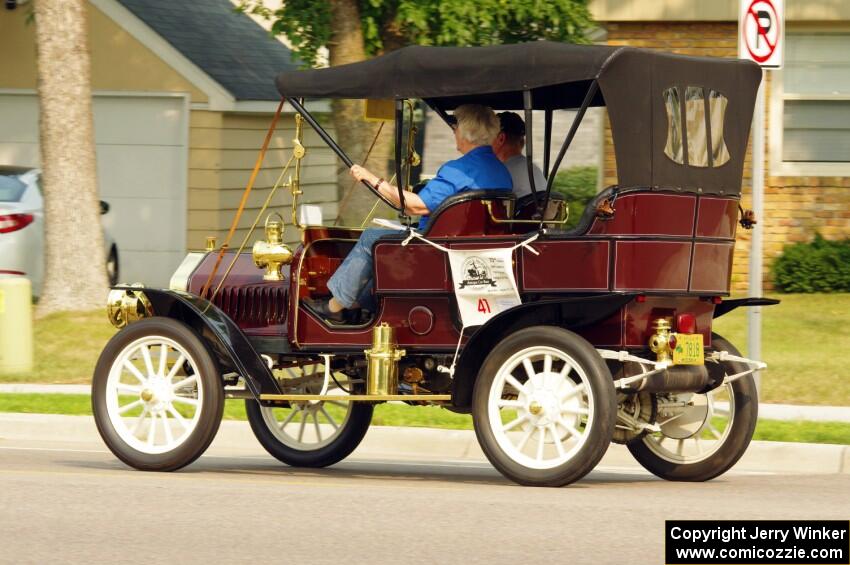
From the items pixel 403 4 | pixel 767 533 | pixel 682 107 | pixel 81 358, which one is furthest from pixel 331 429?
pixel 403 4

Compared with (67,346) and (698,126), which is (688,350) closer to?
(698,126)

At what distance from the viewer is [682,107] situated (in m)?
8.71

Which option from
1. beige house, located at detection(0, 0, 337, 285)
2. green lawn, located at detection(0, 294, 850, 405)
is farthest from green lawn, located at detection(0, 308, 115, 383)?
beige house, located at detection(0, 0, 337, 285)

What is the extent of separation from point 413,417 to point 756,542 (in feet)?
17.0

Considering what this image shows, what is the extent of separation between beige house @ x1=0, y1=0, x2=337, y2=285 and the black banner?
14771 millimetres

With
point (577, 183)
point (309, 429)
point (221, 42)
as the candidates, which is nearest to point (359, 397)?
point (309, 429)

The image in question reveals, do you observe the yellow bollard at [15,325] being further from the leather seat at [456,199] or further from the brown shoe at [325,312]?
the leather seat at [456,199]

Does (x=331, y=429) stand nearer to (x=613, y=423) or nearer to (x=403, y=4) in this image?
(x=613, y=423)

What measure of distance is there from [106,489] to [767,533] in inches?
131

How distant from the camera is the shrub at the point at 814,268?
18.9 metres

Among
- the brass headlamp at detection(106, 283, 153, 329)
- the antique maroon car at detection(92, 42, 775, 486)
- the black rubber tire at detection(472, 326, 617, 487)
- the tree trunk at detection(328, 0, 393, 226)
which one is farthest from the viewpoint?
the tree trunk at detection(328, 0, 393, 226)

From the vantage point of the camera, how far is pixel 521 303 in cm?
854

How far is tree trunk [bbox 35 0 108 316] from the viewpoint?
1708 centimetres

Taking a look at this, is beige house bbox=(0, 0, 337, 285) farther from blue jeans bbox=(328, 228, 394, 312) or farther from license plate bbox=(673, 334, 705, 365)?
license plate bbox=(673, 334, 705, 365)
